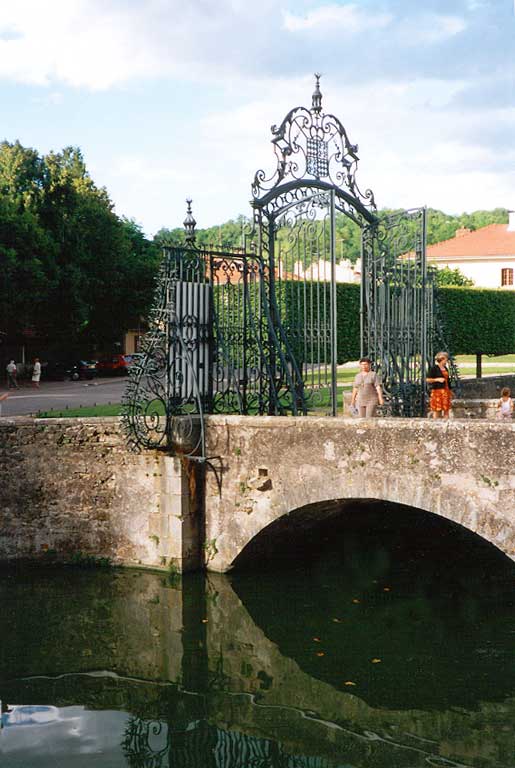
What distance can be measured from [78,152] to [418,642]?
37.5 metres

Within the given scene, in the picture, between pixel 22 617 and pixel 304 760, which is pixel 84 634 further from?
pixel 304 760

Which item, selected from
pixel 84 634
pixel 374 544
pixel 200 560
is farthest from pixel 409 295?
pixel 84 634

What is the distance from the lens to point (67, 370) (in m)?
37.3

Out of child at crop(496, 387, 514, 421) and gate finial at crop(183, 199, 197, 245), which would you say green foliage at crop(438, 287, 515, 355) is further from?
gate finial at crop(183, 199, 197, 245)

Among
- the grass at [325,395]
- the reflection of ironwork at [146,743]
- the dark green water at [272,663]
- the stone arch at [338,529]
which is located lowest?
the reflection of ironwork at [146,743]

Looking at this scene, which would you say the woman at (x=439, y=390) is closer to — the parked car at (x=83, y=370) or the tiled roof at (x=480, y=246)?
the parked car at (x=83, y=370)

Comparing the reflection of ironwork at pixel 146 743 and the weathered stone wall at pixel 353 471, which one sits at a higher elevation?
the weathered stone wall at pixel 353 471

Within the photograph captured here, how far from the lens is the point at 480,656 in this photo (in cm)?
888

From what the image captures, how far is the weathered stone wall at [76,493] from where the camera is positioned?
11.5m

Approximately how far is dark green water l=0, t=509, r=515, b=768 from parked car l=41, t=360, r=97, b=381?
25361mm

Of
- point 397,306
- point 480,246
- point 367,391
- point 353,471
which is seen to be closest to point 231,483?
point 353,471

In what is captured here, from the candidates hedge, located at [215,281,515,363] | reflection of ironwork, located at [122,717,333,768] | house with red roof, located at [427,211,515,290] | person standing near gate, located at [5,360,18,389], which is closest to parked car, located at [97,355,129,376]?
person standing near gate, located at [5,360,18,389]

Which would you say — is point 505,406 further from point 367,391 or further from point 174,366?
point 174,366

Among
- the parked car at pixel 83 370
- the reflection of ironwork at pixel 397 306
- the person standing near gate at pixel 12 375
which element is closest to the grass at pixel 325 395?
the reflection of ironwork at pixel 397 306
